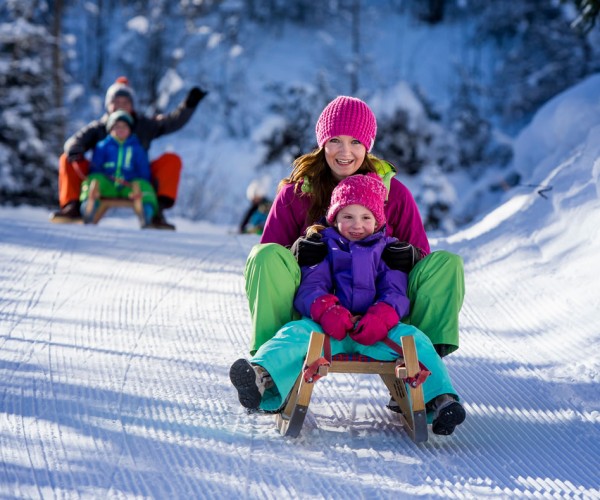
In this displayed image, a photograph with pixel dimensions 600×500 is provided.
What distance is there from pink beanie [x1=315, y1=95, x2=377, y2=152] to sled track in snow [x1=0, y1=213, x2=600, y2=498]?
3.10 ft

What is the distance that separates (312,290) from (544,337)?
1.72m

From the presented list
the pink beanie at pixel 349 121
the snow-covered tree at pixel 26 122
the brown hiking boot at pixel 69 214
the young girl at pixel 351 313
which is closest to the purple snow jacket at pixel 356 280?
the young girl at pixel 351 313

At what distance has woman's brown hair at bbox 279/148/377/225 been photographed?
329 centimetres

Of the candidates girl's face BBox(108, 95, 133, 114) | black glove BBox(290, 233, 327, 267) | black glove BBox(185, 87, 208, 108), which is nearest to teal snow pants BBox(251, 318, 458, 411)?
black glove BBox(290, 233, 327, 267)

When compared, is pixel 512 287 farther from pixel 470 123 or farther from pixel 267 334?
pixel 470 123

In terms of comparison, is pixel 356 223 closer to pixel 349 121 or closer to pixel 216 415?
pixel 349 121

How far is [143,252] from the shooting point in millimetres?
6070

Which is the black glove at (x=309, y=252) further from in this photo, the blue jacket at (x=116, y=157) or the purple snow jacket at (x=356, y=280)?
the blue jacket at (x=116, y=157)

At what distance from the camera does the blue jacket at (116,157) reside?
26.4 ft

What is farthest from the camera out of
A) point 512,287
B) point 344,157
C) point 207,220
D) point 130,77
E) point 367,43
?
point 367,43

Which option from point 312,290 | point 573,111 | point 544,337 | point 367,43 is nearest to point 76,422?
point 312,290

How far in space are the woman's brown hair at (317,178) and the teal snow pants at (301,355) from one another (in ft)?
1.92

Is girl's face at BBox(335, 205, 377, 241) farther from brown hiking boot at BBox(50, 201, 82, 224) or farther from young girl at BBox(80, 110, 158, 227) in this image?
brown hiking boot at BBox(50, 201, 82, 224)

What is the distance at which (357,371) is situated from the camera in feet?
9.02
